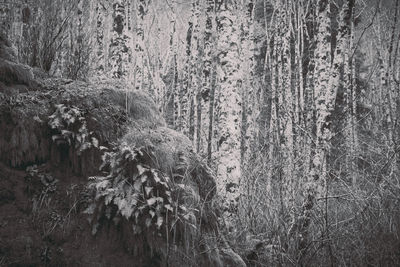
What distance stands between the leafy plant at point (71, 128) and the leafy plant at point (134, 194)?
10.8 inches

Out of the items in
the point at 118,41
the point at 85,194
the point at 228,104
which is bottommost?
the point at 85,194

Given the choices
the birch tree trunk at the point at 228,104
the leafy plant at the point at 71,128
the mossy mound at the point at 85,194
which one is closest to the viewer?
the mossy mound at the point at 85,194

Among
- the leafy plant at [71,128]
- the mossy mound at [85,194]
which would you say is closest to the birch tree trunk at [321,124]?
the mossy mound at [85,194]

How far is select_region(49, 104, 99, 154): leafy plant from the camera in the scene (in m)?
3.07

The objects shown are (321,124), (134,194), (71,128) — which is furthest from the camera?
(321,124)

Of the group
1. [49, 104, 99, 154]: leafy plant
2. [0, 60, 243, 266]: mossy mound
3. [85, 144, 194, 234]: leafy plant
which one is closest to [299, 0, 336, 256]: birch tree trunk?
[0, 60, 243, 266]: mossy mound

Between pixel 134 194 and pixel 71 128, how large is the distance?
1.04 metres

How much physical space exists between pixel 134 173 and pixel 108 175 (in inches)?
11.6

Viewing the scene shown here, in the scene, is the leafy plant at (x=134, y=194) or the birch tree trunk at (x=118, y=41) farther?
the birch tree trunk at (x=118, y=41)

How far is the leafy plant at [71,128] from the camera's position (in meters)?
3.07

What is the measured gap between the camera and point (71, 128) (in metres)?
3.14

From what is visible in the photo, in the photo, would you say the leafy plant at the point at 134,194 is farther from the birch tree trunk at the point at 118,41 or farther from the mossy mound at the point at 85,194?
the birch tree trunk at the point at 118,41

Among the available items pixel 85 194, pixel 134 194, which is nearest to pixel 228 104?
pixel 134 194

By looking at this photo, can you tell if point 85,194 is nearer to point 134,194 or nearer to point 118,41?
point 134,194
